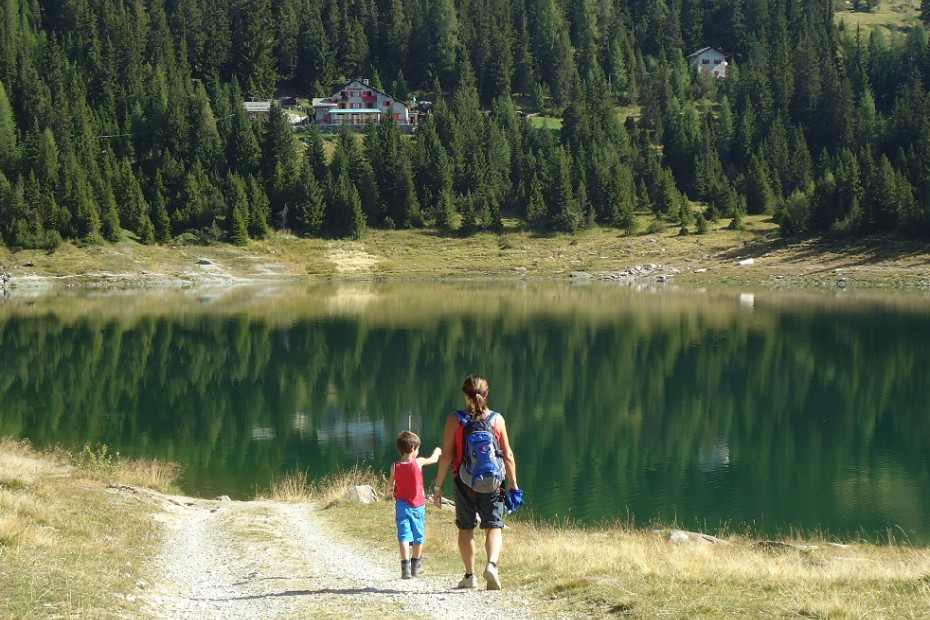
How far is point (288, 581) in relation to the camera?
37.7 feet

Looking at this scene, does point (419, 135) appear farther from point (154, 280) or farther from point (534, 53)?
point (534, 53)

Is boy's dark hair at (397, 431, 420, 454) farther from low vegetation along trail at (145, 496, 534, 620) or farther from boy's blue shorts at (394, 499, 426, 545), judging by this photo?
low vegetation along trail at (145, 496, 534, 620)

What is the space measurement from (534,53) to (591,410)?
153757 mm

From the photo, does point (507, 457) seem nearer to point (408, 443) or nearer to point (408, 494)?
point (408, 443)

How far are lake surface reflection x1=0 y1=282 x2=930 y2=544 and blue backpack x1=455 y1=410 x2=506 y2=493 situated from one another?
11913 millimetres

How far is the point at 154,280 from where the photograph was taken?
3772 inches

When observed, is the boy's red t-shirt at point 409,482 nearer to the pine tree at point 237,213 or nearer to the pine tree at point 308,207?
the pine tree at point 237,213

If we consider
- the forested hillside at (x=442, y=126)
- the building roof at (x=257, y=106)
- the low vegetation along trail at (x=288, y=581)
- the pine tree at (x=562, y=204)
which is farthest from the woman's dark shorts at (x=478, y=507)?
the building roof at (x=257, y=106)

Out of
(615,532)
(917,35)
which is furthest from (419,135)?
(615,532)

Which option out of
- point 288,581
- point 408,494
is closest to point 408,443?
point 408,494

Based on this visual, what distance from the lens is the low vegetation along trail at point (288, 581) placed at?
9766 mm

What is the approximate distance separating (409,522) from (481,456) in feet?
6.11

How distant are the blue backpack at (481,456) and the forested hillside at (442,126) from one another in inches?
3477

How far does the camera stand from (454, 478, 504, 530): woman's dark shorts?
10062 millimetres
